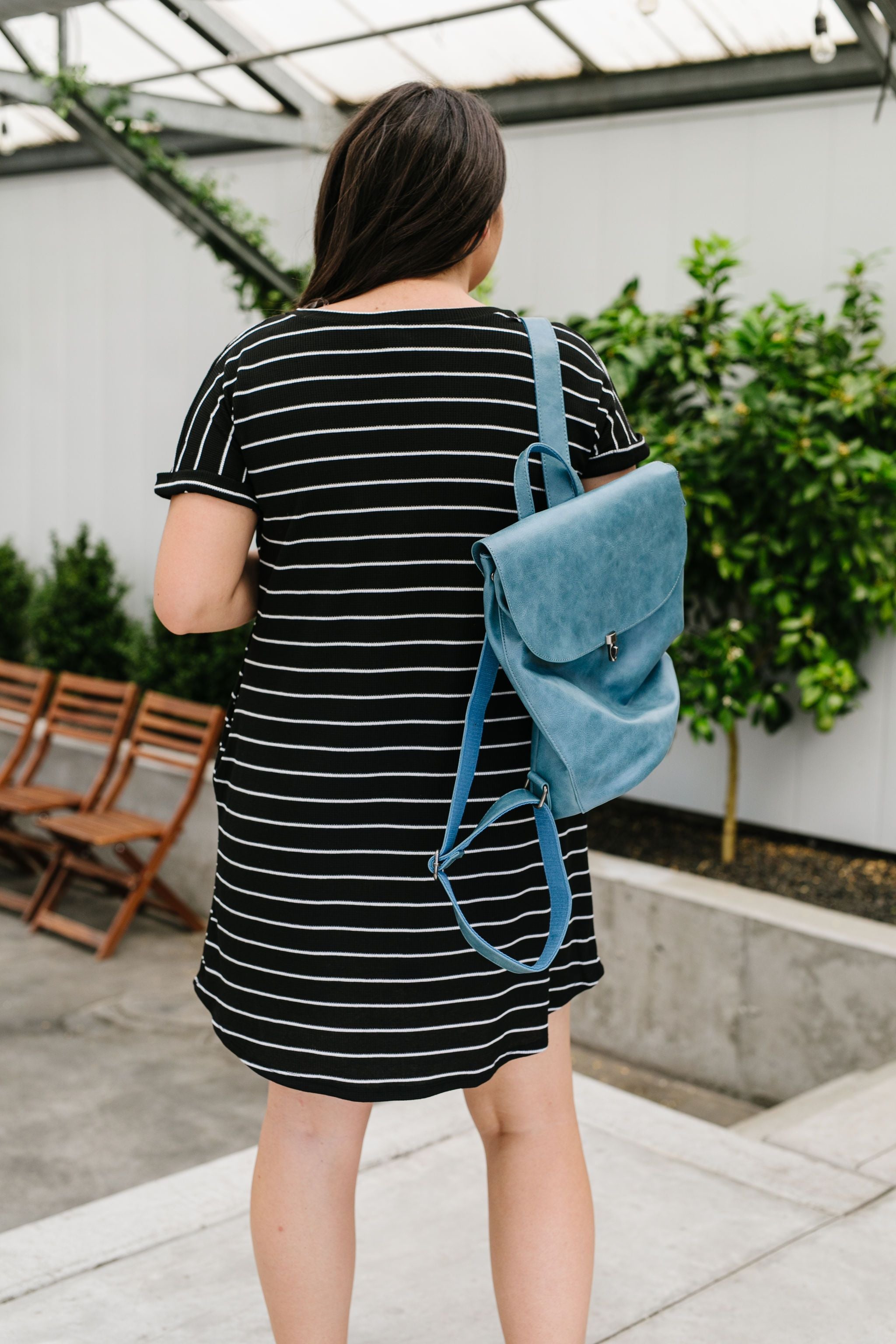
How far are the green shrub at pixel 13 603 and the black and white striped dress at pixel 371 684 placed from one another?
6603mm

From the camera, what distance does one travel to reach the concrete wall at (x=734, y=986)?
363 cm

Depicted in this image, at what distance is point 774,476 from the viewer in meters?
4.05

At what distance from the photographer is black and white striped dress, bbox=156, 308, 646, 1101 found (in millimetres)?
1297

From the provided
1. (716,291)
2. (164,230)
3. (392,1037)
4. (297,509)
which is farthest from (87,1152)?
(164,230)

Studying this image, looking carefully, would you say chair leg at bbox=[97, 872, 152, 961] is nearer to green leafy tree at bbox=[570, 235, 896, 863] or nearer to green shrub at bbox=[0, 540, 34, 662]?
green leafy tree at bbox=[570, 235, 896, 863]

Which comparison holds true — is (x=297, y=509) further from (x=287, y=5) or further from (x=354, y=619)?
(x=287, y=5)

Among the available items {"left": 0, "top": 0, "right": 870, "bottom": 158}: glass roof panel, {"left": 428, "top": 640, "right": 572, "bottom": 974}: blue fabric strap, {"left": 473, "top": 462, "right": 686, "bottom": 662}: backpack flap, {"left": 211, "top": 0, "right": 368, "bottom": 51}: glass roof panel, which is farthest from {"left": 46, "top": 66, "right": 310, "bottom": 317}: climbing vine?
{"left": 428, "top": 640, "right": 572, "bottom": 974}: blue fabric strap

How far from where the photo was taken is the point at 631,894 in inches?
165

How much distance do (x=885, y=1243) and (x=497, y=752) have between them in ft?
4.46

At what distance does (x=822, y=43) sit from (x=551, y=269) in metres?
1.52

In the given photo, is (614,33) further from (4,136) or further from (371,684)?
(371,684)

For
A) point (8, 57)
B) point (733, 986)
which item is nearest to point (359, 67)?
point (8, 57)

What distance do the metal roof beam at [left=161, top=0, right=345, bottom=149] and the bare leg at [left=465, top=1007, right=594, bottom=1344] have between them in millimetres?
4897

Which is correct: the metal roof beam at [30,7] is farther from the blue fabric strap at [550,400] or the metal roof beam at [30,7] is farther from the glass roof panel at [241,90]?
the blue fabric strap at [550,400]
